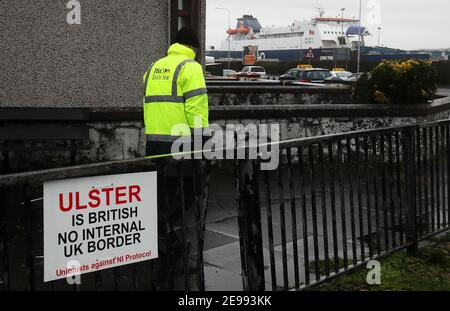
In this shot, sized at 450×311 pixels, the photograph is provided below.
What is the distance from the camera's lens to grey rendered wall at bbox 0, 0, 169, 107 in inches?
356

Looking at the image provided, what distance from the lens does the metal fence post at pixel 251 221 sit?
13.2ft

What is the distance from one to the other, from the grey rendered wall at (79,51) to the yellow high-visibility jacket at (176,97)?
4412mm

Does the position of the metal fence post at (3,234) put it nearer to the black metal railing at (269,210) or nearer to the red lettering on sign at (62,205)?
the black metal railing at (269,210)

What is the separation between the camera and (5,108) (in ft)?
29.0

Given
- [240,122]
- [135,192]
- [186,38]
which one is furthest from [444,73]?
[135,192]

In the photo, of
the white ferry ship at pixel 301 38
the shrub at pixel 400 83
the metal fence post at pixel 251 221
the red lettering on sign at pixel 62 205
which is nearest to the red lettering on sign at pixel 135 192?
the red lettering on sign at pixel 62 205

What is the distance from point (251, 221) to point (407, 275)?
189cm

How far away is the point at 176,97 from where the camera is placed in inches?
206

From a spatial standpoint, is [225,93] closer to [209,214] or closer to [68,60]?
[68,60]

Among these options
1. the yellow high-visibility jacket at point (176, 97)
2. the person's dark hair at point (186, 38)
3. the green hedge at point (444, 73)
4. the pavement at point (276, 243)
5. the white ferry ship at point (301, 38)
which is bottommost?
the pavement at point (276, 243)

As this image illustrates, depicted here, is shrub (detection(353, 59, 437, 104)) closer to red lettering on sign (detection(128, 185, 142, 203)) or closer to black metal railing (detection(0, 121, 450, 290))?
black metal railing (detection(0, 121, 450, 290))

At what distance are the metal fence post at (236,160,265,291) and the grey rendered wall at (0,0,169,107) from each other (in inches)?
239

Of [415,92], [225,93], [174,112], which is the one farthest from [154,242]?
[225,93]

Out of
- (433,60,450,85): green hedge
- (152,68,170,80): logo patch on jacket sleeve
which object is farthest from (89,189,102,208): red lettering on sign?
(433,60,450,85): green hedge
